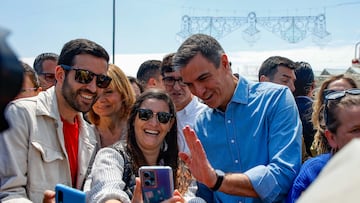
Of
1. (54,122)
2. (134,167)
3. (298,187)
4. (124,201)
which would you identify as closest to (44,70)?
(54,122)

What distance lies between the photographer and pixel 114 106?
3.43m

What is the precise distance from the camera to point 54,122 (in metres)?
2.61

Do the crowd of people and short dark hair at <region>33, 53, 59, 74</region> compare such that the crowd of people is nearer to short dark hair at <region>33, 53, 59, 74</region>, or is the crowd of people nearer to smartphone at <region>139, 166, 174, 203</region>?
smartphone at <region>139, 166, 174, 203</region>

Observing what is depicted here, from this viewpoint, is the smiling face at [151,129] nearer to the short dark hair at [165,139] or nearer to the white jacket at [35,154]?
the short dark hair at [165,139]

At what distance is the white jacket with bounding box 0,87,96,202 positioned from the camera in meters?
2.24

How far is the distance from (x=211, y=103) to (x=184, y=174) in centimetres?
52

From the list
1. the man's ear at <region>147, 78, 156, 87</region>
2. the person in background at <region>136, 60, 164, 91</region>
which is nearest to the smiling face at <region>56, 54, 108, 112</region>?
the man's ear at <region>147, 78, 156, 87</region>

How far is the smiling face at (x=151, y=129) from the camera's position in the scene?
8.96 ft

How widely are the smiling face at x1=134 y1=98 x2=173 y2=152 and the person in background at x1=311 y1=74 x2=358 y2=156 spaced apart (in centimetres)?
105

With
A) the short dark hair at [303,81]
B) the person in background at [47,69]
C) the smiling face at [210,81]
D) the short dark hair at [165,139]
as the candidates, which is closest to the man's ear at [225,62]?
the smiling face at [210,81]

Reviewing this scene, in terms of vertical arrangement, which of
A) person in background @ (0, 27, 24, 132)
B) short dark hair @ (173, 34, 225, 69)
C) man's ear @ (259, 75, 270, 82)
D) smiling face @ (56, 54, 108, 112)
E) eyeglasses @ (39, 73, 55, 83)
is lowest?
eyeglasses @ (39, 73, 55, 83)

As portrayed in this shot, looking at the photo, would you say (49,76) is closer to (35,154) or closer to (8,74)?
(35,154)

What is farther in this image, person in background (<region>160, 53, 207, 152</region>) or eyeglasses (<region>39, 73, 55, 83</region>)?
eyeglasses (<region>39, 73, 55, 83</region>)

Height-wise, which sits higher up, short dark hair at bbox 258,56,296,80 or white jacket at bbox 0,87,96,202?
short dark hair at bbox 258,56,296,80
